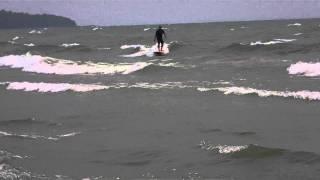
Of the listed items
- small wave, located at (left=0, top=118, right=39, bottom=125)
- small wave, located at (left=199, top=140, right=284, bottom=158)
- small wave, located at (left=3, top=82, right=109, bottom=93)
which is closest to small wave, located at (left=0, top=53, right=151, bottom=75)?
small wave, located at (left=3, top=82, right=109, bottom=93)

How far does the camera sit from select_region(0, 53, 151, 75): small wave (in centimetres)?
2649

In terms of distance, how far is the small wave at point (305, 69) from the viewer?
770 inches

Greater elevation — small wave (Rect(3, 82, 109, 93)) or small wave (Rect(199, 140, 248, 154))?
small wave (Rect(199, 140, 248, 154))

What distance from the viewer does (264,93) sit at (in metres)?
14.9

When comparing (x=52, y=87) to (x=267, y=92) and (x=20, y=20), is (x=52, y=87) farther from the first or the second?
(x=20, y=20)

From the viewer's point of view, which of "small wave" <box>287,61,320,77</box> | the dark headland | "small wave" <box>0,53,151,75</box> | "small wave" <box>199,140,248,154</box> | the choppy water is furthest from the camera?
the dark headland

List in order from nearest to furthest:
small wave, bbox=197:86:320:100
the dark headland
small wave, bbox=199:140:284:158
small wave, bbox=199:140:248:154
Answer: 1. small wave, bbox=199:140:284:158
2. small wave, bbox=199:140:248:154
3. small wave, bbox=197:86:320:100
4. the dark headland

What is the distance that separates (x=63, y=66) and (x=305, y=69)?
567 inches

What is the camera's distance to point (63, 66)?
30031 millimetres

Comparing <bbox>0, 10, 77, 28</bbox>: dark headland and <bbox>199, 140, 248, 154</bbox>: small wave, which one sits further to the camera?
<bbox>0, 10, 77, 28</bbox>: dark headland

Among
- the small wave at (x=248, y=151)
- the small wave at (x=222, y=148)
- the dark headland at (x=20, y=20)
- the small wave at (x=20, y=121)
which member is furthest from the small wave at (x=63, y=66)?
the dark headland at (x=20, y=20)

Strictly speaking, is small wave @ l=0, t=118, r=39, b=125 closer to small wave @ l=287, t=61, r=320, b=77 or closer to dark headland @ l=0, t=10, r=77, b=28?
small wave @ l=287, t=61, r=320, b=77

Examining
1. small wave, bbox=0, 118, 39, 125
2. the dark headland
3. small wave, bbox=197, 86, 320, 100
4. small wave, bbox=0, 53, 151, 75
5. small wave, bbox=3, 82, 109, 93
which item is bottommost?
the dark headland

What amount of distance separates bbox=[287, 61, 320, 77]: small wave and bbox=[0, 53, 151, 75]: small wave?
7.56 meters
